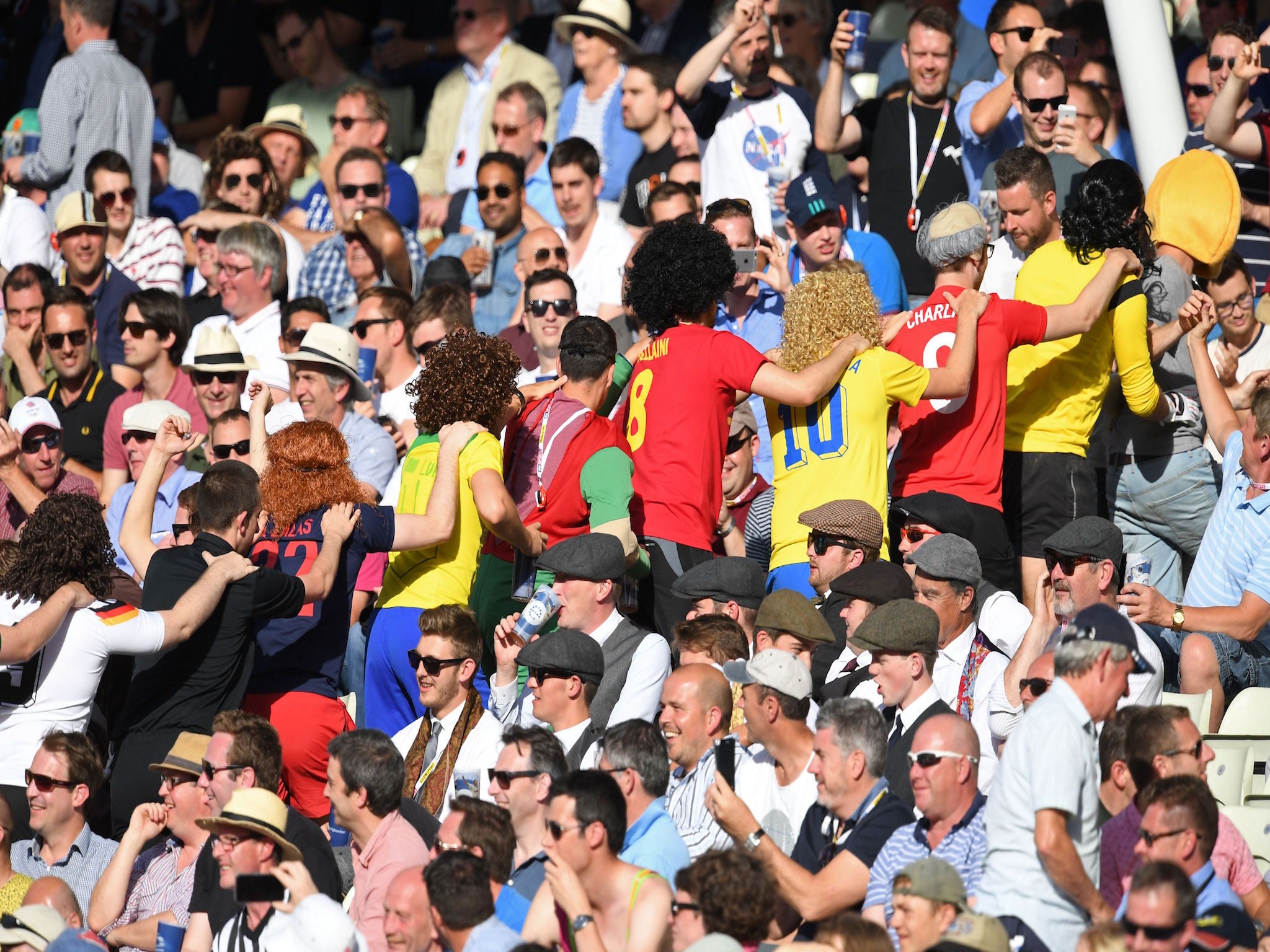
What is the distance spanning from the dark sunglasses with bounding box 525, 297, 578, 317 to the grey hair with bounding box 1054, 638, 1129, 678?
4.13 meters

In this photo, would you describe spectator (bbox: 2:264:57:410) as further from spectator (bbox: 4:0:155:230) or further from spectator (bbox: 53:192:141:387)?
spectator (bbox: 4:0:155:230)

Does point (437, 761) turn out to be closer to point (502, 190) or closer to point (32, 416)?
point (32, 416)

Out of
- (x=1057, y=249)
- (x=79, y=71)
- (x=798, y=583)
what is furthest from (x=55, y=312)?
(x=1057, y=249)

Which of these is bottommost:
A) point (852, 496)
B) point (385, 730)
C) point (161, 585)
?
point (385, 730)

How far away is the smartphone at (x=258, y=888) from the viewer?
5.18 m

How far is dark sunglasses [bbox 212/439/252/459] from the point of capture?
320 inches

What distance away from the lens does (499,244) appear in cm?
1039

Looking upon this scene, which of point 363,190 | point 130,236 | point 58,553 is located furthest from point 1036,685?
point 130,236

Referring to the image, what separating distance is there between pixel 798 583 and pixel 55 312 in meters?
4.64

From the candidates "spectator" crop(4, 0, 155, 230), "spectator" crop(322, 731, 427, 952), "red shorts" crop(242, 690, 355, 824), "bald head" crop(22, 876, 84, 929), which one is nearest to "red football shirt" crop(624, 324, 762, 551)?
"red shorts" crop(242, 690, 355, 824)

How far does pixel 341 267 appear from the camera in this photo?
1038 centimetres

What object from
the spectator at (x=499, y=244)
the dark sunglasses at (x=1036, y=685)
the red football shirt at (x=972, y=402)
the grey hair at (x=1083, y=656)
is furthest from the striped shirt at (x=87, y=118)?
the grey hair at (x=1083, y=656)

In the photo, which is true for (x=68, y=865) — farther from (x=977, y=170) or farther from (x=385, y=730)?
(x=977, y=170)

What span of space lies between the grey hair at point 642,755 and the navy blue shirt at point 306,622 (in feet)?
5.20
